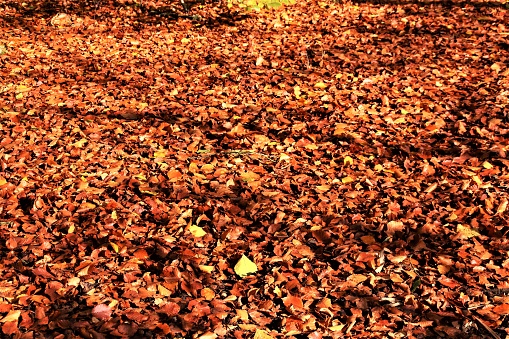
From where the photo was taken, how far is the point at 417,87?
18.0 feet

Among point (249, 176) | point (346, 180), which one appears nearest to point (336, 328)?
point (346, 180)

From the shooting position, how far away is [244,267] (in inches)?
129

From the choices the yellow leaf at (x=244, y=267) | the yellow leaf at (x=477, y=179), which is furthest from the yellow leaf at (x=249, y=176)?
the yellow leaf at (x=477, y=179)

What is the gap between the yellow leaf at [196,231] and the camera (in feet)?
11.7

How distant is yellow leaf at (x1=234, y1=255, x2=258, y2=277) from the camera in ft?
10.6

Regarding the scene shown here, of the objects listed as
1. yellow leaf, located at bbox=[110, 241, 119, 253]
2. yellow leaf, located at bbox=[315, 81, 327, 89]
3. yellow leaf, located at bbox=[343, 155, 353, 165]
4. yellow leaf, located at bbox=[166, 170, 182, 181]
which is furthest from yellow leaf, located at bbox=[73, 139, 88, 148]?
yellow leaf, located at bbox=[315, 81, 327, 89]

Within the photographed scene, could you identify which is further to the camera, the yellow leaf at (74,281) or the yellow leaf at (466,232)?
the yellow leaf at (466,232)

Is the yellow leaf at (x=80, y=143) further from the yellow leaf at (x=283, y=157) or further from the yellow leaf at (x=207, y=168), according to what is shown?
the yellow leaf at (x=283, y=157)

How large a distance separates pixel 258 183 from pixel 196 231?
2.40ft

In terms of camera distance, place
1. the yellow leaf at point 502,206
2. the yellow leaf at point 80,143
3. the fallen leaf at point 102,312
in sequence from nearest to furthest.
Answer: the fallen leaf at point 102,312 → the yellow leaf at point 502,206 → the yellow leaf at point 80,143

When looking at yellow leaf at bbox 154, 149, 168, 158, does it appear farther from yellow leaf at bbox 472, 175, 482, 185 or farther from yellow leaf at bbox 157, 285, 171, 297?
yellow leaf at bbox 472, 175, 482, 185

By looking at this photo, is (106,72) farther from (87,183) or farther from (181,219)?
(181,219)

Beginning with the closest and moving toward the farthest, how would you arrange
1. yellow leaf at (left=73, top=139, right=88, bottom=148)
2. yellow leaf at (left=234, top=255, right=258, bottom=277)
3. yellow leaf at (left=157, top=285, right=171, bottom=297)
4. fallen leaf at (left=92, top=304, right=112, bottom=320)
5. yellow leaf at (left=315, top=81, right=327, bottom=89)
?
fallen leaf at (left=92, top=304, right=112, bottom=320), yellow leaf at (left=157, top=285, right=171, bottom=297), yellow leaf at (left=234, top=255, right=258, bottom=277), yellow leaf at (left=73, top=139, right=88, bottom=148), yellow leaf at (left=315, top=81, right=327, bottom=89)

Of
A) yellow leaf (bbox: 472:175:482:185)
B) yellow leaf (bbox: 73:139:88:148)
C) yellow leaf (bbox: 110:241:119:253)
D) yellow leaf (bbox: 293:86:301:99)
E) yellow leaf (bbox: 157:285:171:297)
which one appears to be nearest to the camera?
yellow leaf (bbox: 157:285:171:297)
